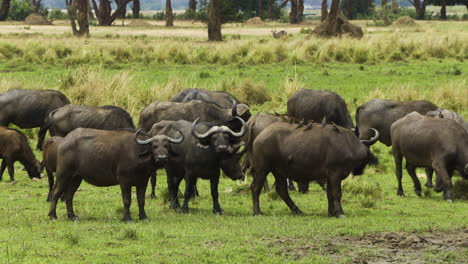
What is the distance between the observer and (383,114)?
19.8 m

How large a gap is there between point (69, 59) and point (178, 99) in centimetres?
1553

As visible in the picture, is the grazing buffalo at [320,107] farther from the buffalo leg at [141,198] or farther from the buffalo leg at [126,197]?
the buffalo leg at [126,197]

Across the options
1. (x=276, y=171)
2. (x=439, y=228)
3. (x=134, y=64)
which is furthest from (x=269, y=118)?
(x=134, y=64)

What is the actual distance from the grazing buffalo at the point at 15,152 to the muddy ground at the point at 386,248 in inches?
299

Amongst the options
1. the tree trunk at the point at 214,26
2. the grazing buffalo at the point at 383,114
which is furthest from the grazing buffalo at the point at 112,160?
the tree trunk at the point at 214,26

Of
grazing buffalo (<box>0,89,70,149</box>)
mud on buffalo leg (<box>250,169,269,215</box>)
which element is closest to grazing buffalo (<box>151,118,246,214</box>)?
mud on buffalo leg (<box>250,169,269,215</box>)

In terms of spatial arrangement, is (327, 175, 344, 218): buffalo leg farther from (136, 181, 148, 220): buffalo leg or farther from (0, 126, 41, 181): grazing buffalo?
(0, 126, 41, 181): grazing buffalo

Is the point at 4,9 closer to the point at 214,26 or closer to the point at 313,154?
the point at 214,26

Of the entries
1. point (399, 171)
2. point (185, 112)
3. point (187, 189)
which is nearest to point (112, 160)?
point (187, 189)

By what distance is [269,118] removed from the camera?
15602 millimetres

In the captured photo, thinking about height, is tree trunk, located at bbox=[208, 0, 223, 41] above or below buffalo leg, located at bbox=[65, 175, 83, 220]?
above

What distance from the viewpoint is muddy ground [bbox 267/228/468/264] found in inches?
417

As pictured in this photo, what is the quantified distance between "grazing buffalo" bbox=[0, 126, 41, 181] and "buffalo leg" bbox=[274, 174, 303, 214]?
18.9 feet

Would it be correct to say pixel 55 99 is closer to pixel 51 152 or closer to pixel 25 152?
pixel 25 152
